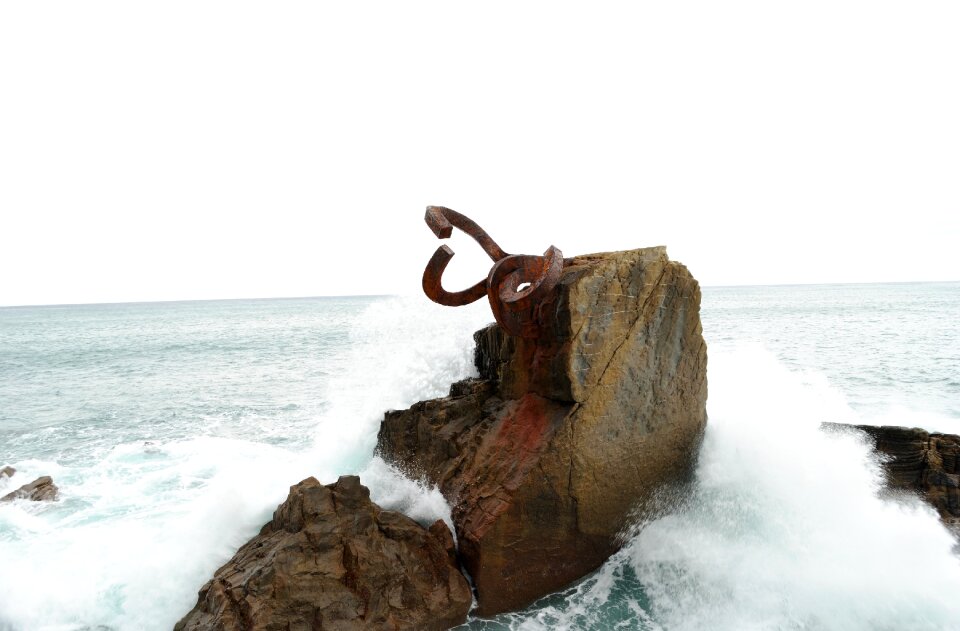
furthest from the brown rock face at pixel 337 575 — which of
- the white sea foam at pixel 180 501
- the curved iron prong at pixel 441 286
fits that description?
the curved iron prong at pixel 441 286

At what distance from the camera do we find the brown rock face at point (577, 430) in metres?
4.25

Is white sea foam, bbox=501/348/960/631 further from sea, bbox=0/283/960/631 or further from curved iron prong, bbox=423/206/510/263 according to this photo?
curved iron prong, bbox=423/206/510/263

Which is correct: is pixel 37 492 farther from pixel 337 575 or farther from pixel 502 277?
pixel 502 277

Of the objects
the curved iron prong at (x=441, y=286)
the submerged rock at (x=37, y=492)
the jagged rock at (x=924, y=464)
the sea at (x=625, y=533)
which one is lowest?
the submerged rock at (x=37, y=492)

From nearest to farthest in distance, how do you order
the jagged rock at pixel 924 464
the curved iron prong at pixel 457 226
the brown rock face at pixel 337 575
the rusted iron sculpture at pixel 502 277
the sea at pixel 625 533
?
the brown rock face at pixel 337 575 → the sea at pixel 625 533 → the rusted iron sculpture at pixel 502 277 → the jagged rock at pixel 924 464 → the curved iron prong at pixel 457 226

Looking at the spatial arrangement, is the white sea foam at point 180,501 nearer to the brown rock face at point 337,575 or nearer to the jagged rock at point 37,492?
the jagged rock at point 37,492

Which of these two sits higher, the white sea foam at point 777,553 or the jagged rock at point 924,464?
the jagged rock at point 924,464

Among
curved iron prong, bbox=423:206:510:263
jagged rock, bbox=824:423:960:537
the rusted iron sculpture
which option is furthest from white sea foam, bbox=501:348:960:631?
curved iron prong, bbox=423:206:510:263

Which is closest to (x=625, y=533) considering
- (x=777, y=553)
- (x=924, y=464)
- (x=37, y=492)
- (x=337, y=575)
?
(x=777, y=553)

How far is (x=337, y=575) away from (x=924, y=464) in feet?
15.9

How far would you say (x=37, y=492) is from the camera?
729 centimetres

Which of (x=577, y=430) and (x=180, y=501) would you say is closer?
(x=577, y=430)

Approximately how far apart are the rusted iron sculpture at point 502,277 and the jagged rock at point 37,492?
622 centimetres

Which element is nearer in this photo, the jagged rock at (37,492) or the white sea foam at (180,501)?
the white sea foam at (180,501)
